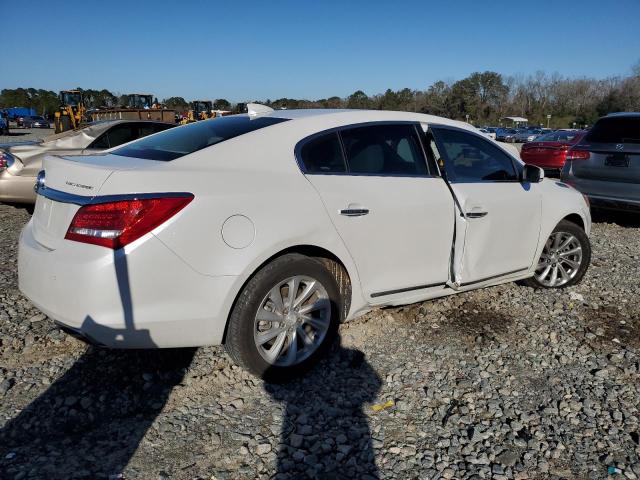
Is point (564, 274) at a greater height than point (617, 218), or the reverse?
point (564, 274)

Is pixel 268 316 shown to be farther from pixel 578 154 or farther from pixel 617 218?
pixel 617 218

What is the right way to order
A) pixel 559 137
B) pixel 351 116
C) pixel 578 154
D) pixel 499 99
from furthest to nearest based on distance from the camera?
1. pixel 499 99
2. pixel 559 137
3. pixel 578 154
4. pixel 351 116

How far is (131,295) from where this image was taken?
2.52 meters

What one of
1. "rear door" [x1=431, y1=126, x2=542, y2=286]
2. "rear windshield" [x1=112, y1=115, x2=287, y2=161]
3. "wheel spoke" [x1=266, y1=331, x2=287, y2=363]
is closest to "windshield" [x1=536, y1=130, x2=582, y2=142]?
"rear door" [x1=431, y1=126, x2=542, y2=286]

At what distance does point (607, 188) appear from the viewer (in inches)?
292

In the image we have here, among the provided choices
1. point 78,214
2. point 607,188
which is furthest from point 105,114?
point 78,214

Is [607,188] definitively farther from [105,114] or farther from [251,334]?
[105,114]

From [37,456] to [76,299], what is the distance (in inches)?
29.5

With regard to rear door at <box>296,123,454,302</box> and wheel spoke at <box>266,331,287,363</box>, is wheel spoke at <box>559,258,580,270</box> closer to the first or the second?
rear door at <box>296,123,454,302</box>

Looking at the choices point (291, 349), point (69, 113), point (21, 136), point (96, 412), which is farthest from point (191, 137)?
point (21, 136)

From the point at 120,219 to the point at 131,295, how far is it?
38cm

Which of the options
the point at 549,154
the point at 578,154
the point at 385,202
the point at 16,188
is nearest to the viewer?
the point at 385,202

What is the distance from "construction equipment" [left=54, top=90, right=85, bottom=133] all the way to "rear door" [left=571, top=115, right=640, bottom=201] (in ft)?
32.7

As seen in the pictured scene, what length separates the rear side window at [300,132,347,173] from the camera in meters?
3.15
